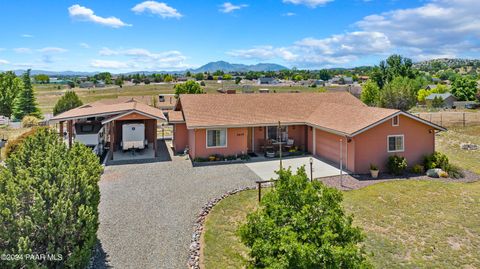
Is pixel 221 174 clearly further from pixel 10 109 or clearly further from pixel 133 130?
pixel 10 109

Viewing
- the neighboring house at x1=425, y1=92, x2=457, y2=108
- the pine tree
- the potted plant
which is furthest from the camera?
the neighboring house at x1=425, y1=92, x2=457, y2=108

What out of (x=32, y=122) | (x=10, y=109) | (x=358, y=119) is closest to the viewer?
(x=358, y=119)

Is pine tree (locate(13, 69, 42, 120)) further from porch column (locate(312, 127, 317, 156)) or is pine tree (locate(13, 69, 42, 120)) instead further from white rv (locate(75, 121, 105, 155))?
porch column (locate(312, 127, 317, 156))

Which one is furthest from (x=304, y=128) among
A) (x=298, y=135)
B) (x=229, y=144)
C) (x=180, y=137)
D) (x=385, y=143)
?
(x=180, y=137)

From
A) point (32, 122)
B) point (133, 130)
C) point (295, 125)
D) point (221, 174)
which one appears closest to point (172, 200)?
point (221, 174)

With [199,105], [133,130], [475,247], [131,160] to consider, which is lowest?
[475,247]

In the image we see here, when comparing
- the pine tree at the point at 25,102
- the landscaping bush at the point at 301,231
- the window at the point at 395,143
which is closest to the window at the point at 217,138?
the window at the point at 395,143

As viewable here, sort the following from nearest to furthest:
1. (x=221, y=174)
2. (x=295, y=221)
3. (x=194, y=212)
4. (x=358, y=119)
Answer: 1. (x=295, y=221)
2. (x=194, y=212)
3. (x=221, y=174)
4. (x=358, y=119)

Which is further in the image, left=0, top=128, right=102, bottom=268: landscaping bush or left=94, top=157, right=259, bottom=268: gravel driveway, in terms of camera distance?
left=94, top=157, right=259, bottom=268: gravel driveway

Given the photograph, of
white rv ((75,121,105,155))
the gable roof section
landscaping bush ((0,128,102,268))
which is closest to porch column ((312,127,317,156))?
the gable roof section
